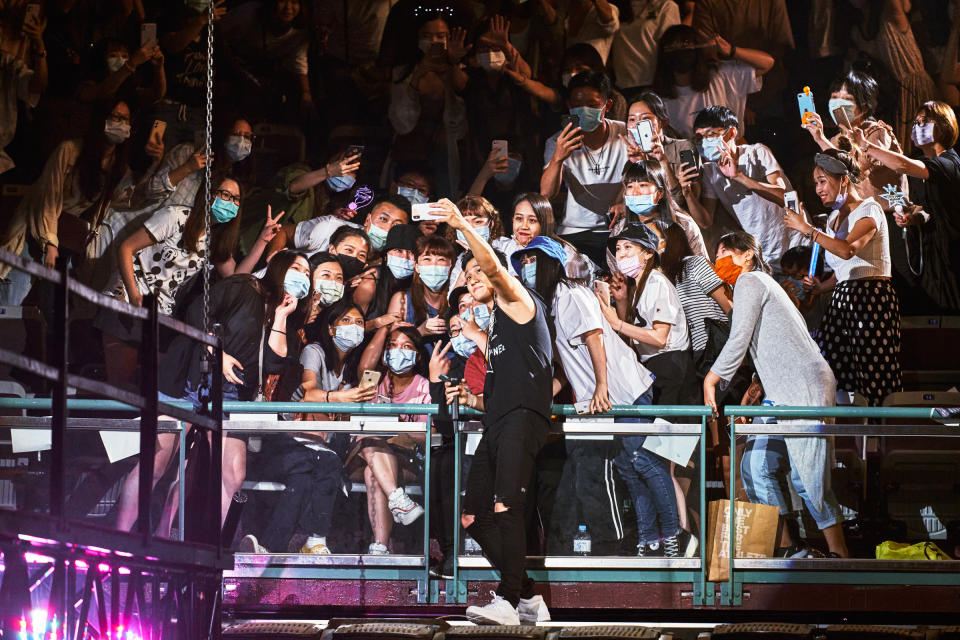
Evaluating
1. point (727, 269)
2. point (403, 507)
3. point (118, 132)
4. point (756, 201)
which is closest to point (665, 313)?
point (727, 269)

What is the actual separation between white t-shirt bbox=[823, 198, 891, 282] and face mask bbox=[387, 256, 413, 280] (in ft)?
8.53

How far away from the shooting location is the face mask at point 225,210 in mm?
8469

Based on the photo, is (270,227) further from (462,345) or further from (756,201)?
(756,201)

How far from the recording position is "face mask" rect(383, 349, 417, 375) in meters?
8.11

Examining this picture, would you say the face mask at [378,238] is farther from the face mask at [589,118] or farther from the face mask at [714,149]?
the face mask at [714,149]

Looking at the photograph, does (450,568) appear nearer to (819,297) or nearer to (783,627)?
(783,627)

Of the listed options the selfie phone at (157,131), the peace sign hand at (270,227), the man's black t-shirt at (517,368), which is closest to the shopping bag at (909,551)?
the man's black t-shirt at (517,368)

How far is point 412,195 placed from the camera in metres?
8.40

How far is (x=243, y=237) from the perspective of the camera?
8453 millimetres

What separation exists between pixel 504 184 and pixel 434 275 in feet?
2.46

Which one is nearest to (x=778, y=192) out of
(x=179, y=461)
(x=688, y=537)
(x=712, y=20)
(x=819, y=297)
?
Result: (x=819, y=297)

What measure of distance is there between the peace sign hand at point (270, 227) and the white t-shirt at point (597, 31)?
7.39ft

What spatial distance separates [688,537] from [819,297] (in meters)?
2.11

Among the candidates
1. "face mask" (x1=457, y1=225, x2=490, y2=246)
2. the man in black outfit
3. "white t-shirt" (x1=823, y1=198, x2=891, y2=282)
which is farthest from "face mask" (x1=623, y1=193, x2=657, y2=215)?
the man in black outfit
